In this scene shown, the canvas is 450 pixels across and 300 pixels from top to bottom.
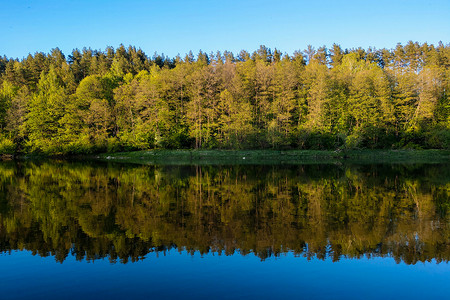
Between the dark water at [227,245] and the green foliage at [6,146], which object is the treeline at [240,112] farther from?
the dark water at [227,245]

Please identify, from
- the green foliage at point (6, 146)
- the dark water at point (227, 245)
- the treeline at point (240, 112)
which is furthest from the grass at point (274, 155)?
the dark water at point (227, 245)

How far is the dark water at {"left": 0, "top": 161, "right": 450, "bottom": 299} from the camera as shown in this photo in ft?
28.3

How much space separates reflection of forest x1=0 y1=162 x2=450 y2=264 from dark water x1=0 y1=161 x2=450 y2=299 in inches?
Answer: 2.3

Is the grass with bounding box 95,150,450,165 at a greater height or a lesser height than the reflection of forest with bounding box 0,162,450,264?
greater

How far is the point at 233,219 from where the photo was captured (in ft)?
47.6

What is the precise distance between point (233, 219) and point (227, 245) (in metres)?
3.05

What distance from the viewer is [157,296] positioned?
26.7 ft

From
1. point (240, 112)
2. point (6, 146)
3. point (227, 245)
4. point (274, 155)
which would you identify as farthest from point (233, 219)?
point (6, 146)

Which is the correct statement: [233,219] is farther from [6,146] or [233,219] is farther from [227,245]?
[6,146]

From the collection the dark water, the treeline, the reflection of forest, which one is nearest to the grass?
the treeline

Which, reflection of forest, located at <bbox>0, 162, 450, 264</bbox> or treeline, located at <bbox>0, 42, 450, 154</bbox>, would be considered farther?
treeline, located at <bbox>0, 42, 450, 154</bbox>

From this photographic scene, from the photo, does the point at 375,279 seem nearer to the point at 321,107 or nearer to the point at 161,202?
the point at 161,202

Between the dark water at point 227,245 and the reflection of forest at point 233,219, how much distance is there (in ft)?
0.19

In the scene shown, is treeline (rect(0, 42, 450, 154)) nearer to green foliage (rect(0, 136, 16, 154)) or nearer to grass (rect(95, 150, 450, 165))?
green foliage (rect(0, 136, 16, 154))
